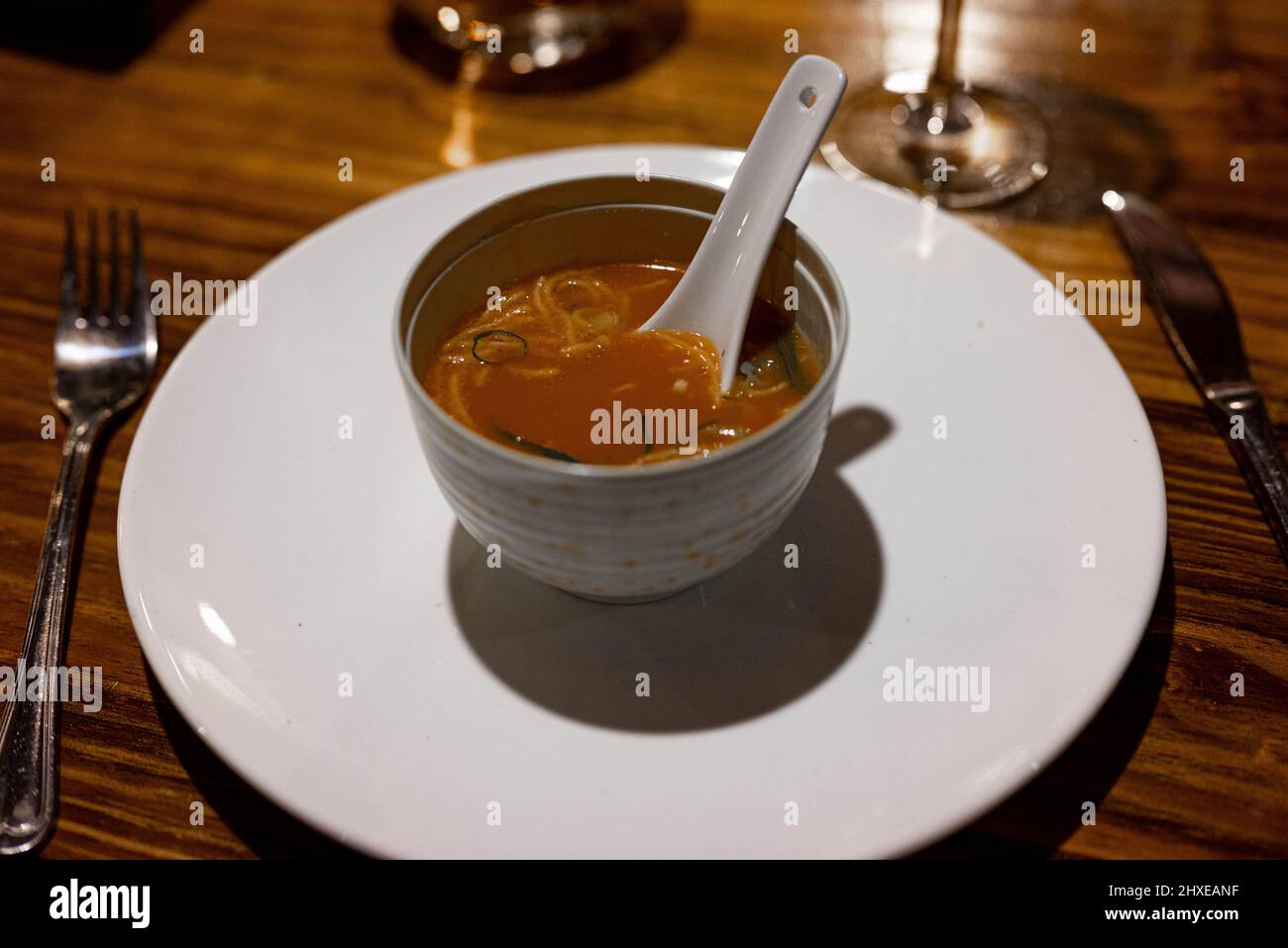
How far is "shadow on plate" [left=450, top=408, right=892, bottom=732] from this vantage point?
1149mm

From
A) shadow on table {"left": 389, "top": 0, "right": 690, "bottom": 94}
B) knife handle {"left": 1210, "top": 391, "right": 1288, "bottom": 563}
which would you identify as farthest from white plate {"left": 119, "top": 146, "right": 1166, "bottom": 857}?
shadow on table {"left": 389, "top": 0, "right": 690, "bottom": 94}

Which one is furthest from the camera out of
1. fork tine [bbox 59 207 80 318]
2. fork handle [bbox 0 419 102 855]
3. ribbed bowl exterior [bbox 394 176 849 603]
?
fork tine [bbox 59 207 80 318]

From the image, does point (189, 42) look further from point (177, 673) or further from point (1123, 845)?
point (1123, 845)

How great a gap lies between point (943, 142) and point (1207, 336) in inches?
27.9

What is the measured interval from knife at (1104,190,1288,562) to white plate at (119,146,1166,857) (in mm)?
252

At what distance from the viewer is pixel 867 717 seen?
112 centimetres

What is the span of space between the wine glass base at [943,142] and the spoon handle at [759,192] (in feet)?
2.35

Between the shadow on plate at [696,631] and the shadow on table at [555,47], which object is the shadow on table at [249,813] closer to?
the shadow on plate at [696,631]

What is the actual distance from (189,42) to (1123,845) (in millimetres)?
2376

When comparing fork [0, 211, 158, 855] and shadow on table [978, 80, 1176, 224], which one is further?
shadow on table [978, 80, 1176, 224]

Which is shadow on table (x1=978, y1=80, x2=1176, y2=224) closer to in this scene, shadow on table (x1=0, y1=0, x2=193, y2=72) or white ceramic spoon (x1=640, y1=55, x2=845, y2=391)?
white ceramic spoon (x1=640, y1=55, x2=845, y2=391)
